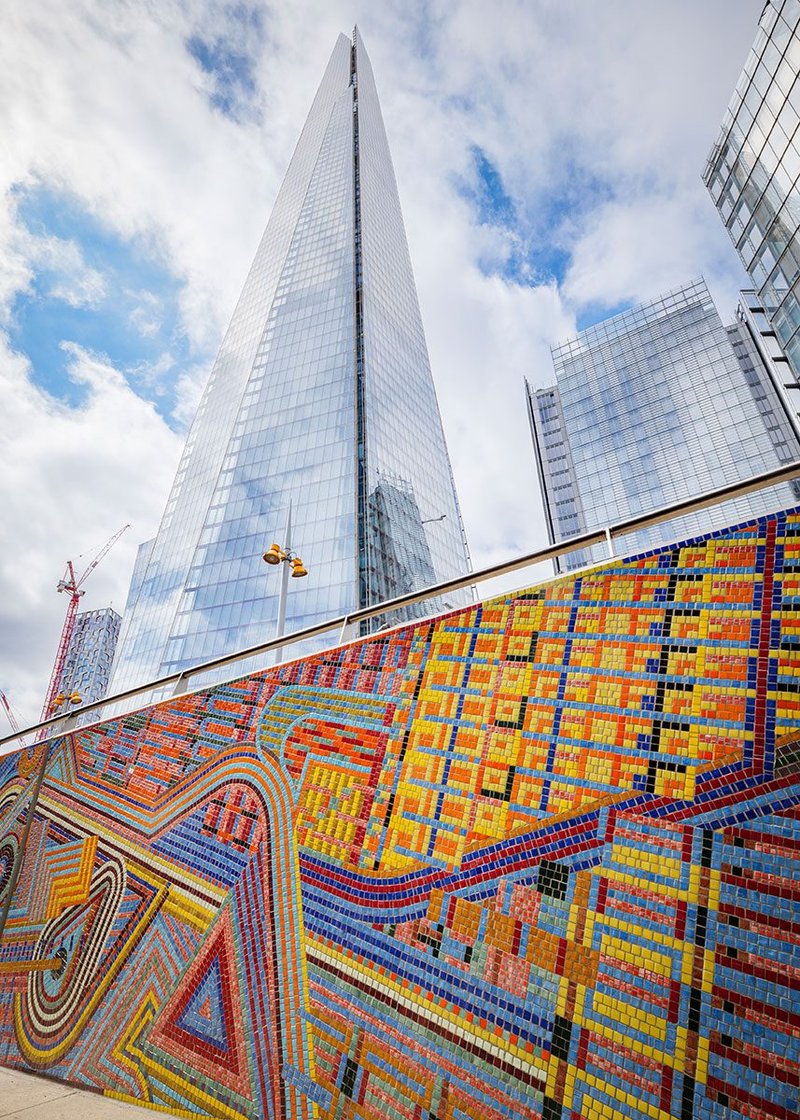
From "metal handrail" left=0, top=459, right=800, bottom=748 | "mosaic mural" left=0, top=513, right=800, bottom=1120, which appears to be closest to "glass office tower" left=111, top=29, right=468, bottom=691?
"metal handrail" left=0, top=459, right=800, bottom=748

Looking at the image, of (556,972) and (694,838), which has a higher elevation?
(694,838)

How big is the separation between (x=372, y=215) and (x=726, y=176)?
41.5 meters

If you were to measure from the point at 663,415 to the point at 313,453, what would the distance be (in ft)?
153

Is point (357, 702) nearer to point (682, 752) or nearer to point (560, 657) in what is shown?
point (560, 657)

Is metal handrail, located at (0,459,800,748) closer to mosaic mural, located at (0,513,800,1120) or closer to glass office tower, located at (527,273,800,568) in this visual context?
mosaic mural, located at (0,513,800,1120)

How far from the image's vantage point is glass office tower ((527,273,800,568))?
58969 millimetres

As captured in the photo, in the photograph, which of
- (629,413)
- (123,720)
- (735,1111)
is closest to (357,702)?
(735,1111)

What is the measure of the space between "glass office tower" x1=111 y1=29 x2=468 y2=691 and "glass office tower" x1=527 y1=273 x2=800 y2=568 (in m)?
22.4

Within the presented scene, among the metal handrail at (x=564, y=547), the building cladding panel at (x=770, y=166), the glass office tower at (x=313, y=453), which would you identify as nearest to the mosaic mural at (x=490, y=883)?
the metal handrail at (x=564, y=547)

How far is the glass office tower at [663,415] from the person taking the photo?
58969 millimetres

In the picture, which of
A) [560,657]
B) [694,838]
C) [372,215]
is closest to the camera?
[694,838]

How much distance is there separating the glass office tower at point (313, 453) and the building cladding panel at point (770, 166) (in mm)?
22674

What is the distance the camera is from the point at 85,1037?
4.23m

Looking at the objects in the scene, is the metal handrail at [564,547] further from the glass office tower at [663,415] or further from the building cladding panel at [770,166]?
the glass office tower at [663,415]
